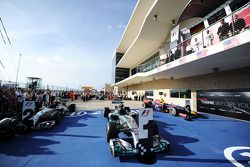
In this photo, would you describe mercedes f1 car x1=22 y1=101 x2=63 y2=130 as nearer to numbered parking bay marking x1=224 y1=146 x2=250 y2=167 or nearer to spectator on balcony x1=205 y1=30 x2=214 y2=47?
numbered parking bay marking x1=224 y1=146 x2=250 y2=167

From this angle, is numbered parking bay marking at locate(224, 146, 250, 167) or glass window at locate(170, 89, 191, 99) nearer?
numbered parking bay marking at locate(224, 146, 250, 167)

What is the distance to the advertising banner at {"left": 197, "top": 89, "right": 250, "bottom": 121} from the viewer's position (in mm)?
8641

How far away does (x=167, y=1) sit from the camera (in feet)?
35.2

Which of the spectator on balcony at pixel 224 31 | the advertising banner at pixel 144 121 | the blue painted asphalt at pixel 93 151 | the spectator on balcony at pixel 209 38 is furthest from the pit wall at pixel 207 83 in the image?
the advertising banner at pixel 144 121

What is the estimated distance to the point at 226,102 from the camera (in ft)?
32.1

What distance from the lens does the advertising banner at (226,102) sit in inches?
340

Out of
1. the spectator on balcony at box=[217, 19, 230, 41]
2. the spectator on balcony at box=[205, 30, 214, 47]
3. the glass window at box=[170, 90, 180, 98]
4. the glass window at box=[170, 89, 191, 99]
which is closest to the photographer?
the spectator on balcony at box=[217, 19, 230, 41]

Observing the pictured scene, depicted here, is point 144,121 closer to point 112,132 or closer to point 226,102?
point 112,132

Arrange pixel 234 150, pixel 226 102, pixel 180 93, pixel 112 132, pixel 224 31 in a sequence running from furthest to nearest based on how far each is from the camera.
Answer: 1. pixel 180 93
2. pixel 226 102
3. pixel 224 31
4. pixel 112 132
5. pixel 234 150

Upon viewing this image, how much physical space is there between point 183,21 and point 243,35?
10.2m

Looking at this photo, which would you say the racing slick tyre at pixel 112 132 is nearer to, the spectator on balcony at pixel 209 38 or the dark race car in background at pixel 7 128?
the dark race car in background at pixel 7 128

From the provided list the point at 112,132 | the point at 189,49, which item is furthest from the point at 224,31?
the point at 112,132

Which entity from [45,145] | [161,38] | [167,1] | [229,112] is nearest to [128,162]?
[45,145]

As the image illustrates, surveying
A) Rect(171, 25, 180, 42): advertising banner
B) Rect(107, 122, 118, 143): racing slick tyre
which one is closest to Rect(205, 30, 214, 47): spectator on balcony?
Rect(171, 25, 180, 42): advertising banner
